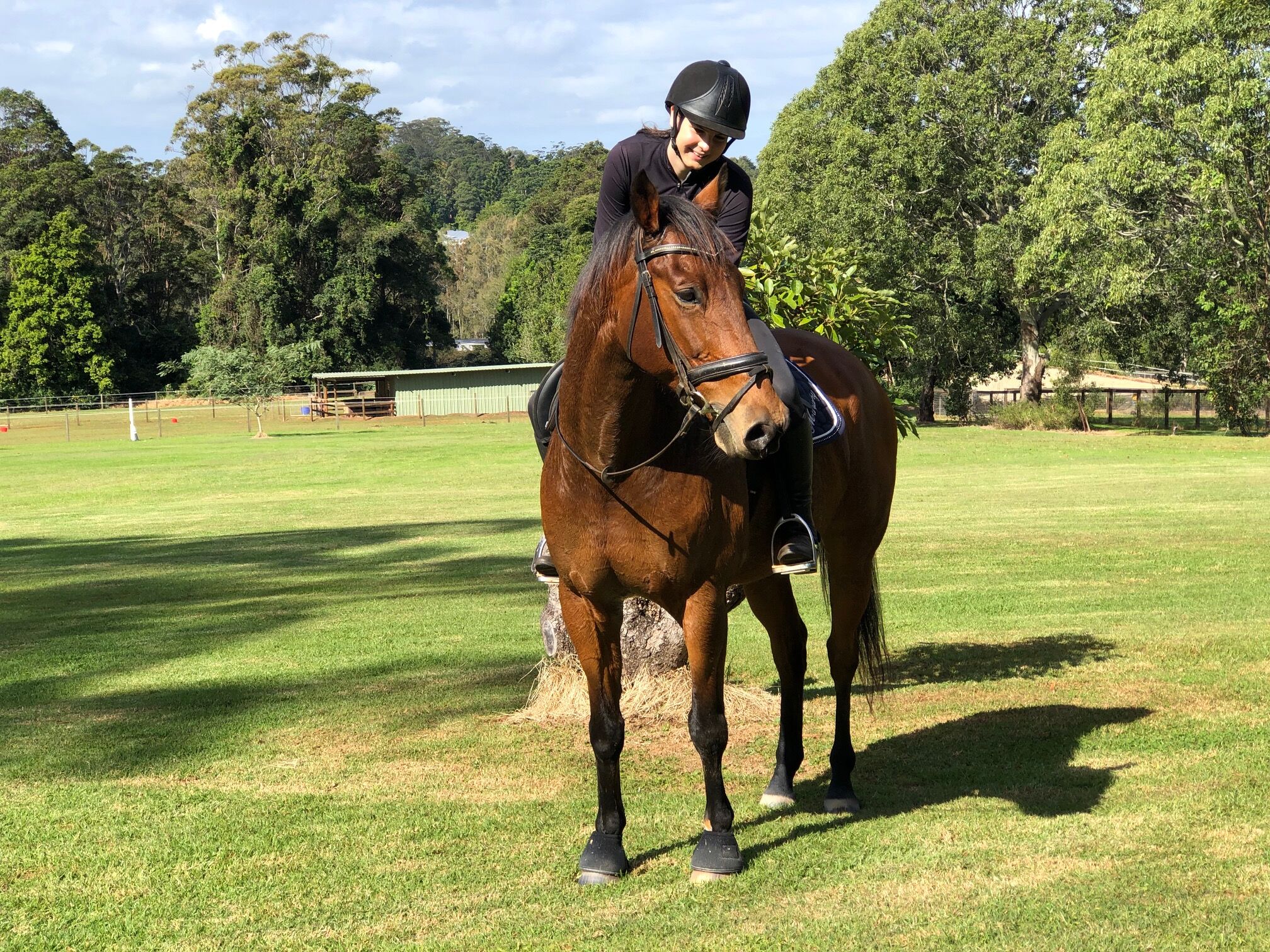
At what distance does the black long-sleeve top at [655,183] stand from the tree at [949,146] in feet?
145

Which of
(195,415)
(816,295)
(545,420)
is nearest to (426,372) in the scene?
(195,415)

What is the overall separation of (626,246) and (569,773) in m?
3.45

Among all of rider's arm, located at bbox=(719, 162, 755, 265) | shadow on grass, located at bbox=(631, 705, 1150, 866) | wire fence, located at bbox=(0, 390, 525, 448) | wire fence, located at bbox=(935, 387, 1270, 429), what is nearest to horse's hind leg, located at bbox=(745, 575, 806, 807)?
shadow on grass, located at bbox=(631, 705, 1150, 866)

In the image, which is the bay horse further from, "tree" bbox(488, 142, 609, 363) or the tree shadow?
"tree" bbox(488, 142, 609, 363)

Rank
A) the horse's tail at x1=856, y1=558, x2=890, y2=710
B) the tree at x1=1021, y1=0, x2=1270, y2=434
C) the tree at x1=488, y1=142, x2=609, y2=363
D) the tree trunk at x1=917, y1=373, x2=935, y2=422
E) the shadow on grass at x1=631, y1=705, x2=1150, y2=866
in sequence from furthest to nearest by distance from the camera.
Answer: the tree at x1=488, y1=142, x2=609, y2=363
the tree trunk at x1=917, y1=373, x2=935, y2=422
the tree at x1=1021, y1=0, x2=1270, y2=434
the horse's tail at x1=856, y1=558, x2=890, y2=710
the shadow on grass at x1=631, y1=705, x2=1150, y2=866

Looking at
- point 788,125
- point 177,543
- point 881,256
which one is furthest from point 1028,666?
point 788,125

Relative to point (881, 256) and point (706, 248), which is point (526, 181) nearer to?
point (881, 256)

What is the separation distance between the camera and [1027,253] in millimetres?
43531

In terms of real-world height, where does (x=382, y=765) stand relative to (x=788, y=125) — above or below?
below

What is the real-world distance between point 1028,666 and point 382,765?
17.8 feet

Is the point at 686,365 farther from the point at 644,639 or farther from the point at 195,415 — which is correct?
the point at 195,415

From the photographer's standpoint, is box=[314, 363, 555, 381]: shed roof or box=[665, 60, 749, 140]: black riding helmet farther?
box=[314, 363, 555, 381]: shed roof

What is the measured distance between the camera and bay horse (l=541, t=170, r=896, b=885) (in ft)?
15.2

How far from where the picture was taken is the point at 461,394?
248ft
